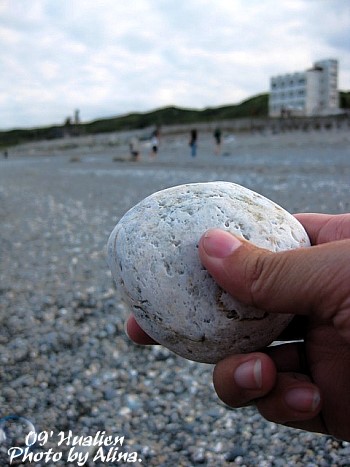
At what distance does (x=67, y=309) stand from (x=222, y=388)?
297 cm

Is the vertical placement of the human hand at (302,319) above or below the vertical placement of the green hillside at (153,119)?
below

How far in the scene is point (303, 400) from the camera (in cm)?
199

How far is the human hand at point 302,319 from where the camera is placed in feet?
5.52

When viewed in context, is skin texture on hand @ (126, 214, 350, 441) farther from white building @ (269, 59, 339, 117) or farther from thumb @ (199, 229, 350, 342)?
white building @ (269, 59, 339, 117)

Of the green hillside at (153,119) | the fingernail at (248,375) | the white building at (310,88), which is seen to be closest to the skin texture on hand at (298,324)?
the fingernail at (248,375)

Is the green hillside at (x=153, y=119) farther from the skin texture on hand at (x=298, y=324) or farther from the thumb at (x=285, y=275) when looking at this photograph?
the thumb at (x=285, y=275)

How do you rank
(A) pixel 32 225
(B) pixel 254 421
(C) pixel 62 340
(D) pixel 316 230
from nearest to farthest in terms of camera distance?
(D) pixel 316 230
(B) pixel 254 421
(C) pixel 62 340
(A) pixel 32 225

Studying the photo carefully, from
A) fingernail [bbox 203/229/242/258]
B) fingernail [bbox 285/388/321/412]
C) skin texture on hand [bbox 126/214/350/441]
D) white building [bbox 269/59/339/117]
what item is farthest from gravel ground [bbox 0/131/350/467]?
white building [bbox 269/59/339/117]

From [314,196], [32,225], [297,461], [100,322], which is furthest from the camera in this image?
[314,196]

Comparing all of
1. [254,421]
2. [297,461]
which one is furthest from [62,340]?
[297,461]

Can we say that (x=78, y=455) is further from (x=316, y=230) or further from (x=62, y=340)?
(x=316, y=230)

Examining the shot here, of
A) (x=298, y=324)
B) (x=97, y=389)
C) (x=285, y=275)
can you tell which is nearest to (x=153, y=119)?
(x=97, y=389)

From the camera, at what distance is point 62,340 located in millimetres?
4137

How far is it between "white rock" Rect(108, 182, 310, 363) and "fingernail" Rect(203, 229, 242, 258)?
0.35 ft
